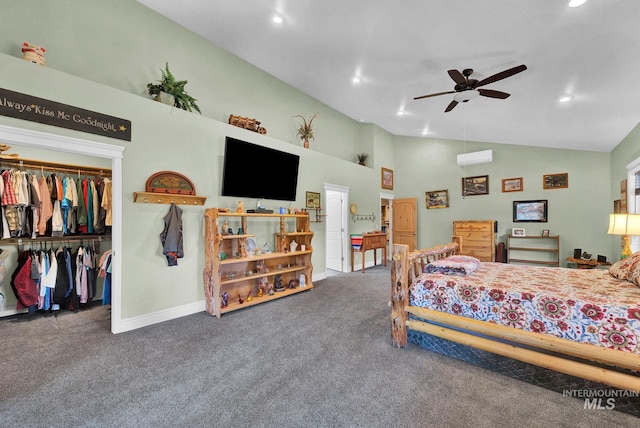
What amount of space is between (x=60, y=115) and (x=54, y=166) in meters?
1.56

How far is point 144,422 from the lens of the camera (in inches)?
64.0

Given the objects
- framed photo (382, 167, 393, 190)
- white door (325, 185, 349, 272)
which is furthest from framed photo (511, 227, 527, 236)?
white door (325, 185, 349, 272)

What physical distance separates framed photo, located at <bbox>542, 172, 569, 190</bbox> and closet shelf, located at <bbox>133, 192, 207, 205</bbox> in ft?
23.1

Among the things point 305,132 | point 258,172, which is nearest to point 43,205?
point 258,172

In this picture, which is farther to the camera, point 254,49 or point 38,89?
point 254,49

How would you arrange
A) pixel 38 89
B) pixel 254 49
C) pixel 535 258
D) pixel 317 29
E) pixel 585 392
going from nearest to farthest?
pixel 585 392 < pixel 38 89 < pixel 317 29 < pixel 254 49 < pixel 535 258

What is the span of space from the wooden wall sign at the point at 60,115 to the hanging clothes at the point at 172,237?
96cm

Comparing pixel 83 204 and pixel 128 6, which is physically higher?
pixel 128 6

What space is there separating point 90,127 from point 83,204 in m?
1.55

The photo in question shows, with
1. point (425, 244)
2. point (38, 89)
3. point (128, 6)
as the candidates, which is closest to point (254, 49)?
point (128, 6)

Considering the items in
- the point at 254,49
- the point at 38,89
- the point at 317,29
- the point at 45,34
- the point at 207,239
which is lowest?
the point at 207,239

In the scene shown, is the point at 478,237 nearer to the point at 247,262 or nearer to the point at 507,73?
the point at 507,73

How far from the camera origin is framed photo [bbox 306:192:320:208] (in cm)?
515

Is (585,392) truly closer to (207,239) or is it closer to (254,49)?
(207,239)
